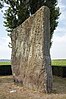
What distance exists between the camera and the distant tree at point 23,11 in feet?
87.1

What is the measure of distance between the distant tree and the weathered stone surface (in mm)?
9175

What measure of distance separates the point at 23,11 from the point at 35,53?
40.7 feet

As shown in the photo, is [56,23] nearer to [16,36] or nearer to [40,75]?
[16,36]

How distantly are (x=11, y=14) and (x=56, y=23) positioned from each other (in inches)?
178

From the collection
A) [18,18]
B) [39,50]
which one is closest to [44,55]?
[39,50]

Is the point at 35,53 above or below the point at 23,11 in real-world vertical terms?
below

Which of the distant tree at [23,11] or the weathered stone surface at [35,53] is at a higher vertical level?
the distant tree at [23,11]

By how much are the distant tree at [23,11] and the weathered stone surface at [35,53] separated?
918 cm

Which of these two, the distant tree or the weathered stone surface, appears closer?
the weathered stone surface

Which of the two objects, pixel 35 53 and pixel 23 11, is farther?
pixel 23 11

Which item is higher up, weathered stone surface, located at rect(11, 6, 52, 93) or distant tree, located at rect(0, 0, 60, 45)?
distant tree, located at rect(0, 0, 60, 45)

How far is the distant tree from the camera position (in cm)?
2655

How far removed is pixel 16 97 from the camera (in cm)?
1260

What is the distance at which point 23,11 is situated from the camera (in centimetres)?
2633
